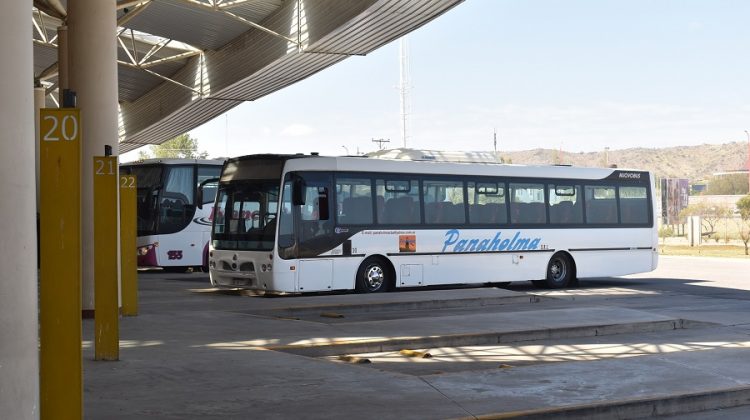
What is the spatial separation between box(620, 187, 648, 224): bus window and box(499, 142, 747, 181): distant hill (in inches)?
4606

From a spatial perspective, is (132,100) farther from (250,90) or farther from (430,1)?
(430,1)

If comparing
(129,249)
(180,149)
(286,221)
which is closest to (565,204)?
(286,221)

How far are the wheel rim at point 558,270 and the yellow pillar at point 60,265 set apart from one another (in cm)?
1880

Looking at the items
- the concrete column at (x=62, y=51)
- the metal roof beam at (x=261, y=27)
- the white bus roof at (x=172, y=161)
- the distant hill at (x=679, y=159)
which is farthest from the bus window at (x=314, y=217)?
the distant hill at (x=679, y=159)

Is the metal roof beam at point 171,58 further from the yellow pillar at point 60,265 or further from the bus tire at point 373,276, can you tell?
the yellow pillar at point 60,265

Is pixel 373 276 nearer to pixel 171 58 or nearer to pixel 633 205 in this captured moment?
pixel 633 205

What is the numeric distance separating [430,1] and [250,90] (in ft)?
51.1

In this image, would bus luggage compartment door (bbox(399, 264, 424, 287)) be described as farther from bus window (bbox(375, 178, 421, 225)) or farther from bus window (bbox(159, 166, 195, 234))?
bus window (bbox(159, 166, 195, 234))

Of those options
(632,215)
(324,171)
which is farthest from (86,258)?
(632,215)

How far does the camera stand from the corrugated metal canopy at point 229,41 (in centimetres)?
2522

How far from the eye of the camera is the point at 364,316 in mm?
17562

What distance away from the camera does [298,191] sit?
792 inches

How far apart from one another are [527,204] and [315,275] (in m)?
6.25

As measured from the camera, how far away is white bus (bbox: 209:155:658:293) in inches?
797
